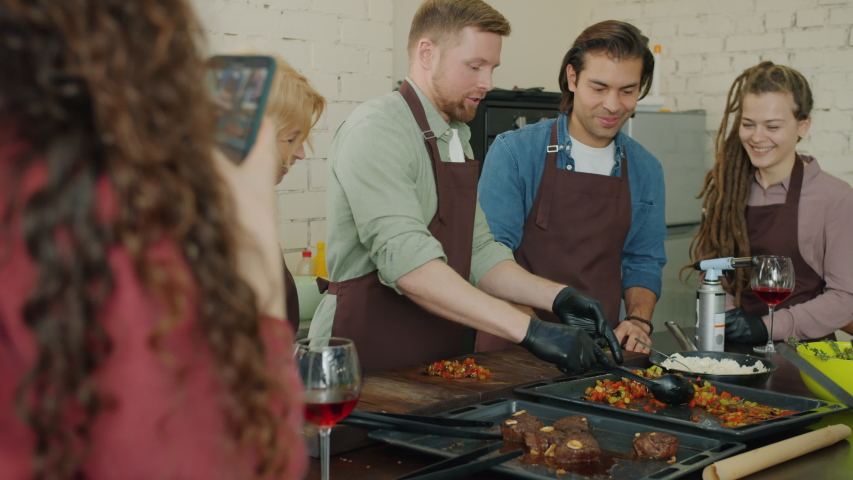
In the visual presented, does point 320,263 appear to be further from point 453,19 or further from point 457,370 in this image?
point 457,370

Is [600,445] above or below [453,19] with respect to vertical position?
below

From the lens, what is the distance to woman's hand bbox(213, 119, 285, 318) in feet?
2.35

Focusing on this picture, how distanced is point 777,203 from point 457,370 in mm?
1605

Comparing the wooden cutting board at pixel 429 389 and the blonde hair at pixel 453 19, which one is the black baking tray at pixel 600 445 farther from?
the blonde hair at pixel 453 19

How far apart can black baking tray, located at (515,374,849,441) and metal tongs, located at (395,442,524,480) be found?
0.41 meters

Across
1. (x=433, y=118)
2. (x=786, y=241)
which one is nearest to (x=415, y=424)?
(x=433, y=118)

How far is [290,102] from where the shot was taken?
2086 mm

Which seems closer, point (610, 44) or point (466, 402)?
point (466, 402)

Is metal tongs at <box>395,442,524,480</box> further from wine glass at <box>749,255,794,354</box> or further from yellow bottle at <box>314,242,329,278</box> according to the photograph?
yellow bottle at <box>314,242,329,278</box>

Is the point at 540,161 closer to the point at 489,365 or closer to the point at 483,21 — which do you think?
the point at 483,21

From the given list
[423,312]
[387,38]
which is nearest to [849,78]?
[387,38]

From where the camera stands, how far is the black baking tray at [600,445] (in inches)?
50.6

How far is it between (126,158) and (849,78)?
4755 mm

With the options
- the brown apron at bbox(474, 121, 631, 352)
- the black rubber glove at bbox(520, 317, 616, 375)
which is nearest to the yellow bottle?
the brown apron at bbox(474, 121, 631, 352)
